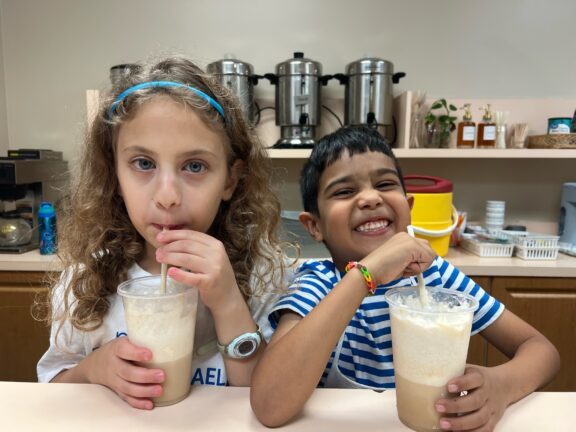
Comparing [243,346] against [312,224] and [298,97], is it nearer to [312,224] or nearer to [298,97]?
[312,224]

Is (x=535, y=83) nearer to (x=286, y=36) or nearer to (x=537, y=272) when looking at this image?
(x=537, y=272)

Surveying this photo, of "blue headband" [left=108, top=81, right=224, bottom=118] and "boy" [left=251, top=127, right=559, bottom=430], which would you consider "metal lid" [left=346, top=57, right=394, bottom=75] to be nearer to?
"boy" [left=251, top=127, right=559, bottom=430]

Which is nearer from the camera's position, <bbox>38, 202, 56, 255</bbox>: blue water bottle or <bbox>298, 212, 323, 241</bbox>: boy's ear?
<bbox>298, 212, 323, 241</bbox>: boy's ear

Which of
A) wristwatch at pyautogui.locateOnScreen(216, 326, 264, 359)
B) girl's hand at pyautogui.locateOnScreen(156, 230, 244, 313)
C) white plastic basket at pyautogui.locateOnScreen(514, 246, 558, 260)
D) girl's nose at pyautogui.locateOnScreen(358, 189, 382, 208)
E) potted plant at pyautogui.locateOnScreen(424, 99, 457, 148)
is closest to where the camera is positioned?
girl's hand at pyautogui.locateOnScreen(156, 230, 244, 313)

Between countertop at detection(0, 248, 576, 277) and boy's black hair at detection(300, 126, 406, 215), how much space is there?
35.1 inches

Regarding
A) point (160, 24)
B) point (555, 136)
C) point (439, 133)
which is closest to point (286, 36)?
point (160, 24)

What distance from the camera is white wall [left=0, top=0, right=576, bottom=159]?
2320 mm

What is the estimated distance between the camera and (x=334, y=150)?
3.18ft

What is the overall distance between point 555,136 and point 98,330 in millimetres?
2143

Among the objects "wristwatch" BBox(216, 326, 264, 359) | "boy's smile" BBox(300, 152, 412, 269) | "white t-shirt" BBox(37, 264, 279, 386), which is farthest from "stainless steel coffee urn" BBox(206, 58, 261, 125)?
"wristwatch" BBox(216, 326, 264, 359)

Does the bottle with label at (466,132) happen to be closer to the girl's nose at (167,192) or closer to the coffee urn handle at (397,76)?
the coffee urn handle at (397,76)

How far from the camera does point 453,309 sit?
0.55 m

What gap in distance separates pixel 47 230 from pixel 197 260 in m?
1.55

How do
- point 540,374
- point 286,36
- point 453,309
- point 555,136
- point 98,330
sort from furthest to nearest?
point 286,36
point 555,136
point 98,330
point 540,374
point 453,309
